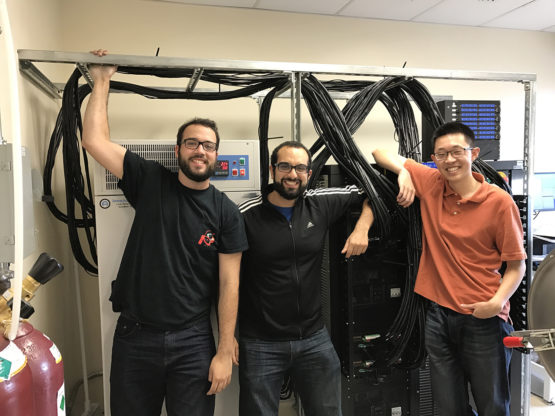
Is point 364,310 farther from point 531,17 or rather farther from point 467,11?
point 531,17

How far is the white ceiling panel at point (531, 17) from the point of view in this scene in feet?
9.59

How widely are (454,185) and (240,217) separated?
0.95 metres

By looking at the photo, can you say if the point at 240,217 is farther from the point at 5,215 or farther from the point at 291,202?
the point at 5,215

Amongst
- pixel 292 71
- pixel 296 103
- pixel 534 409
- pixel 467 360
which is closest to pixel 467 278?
pixel 467 360

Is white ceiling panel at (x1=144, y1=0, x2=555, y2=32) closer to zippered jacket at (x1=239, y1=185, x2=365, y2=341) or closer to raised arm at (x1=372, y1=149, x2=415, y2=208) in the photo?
raised arm at (x1=372, y1=149, x2=415, y2=208)

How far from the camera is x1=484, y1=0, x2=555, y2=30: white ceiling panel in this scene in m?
2.92

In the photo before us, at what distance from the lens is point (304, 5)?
2789 millimetres

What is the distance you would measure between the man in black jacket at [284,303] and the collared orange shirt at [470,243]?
20.8 inches

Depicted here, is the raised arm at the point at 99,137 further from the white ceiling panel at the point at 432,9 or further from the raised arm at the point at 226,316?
the white ceiling panel at the point at 432,9

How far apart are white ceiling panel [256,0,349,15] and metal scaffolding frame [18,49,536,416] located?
1.13 m

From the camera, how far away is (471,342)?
156 centimetres

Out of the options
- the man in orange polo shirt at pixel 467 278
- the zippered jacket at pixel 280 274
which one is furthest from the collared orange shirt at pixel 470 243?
the zippered jacket at pixel 280 274

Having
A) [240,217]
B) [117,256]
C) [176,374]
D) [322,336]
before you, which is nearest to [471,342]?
[322,336]

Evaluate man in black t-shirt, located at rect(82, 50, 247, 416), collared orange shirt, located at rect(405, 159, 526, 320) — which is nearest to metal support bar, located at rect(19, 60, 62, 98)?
man in black t-shirt, located at rect(82, 50, 247, 416)
